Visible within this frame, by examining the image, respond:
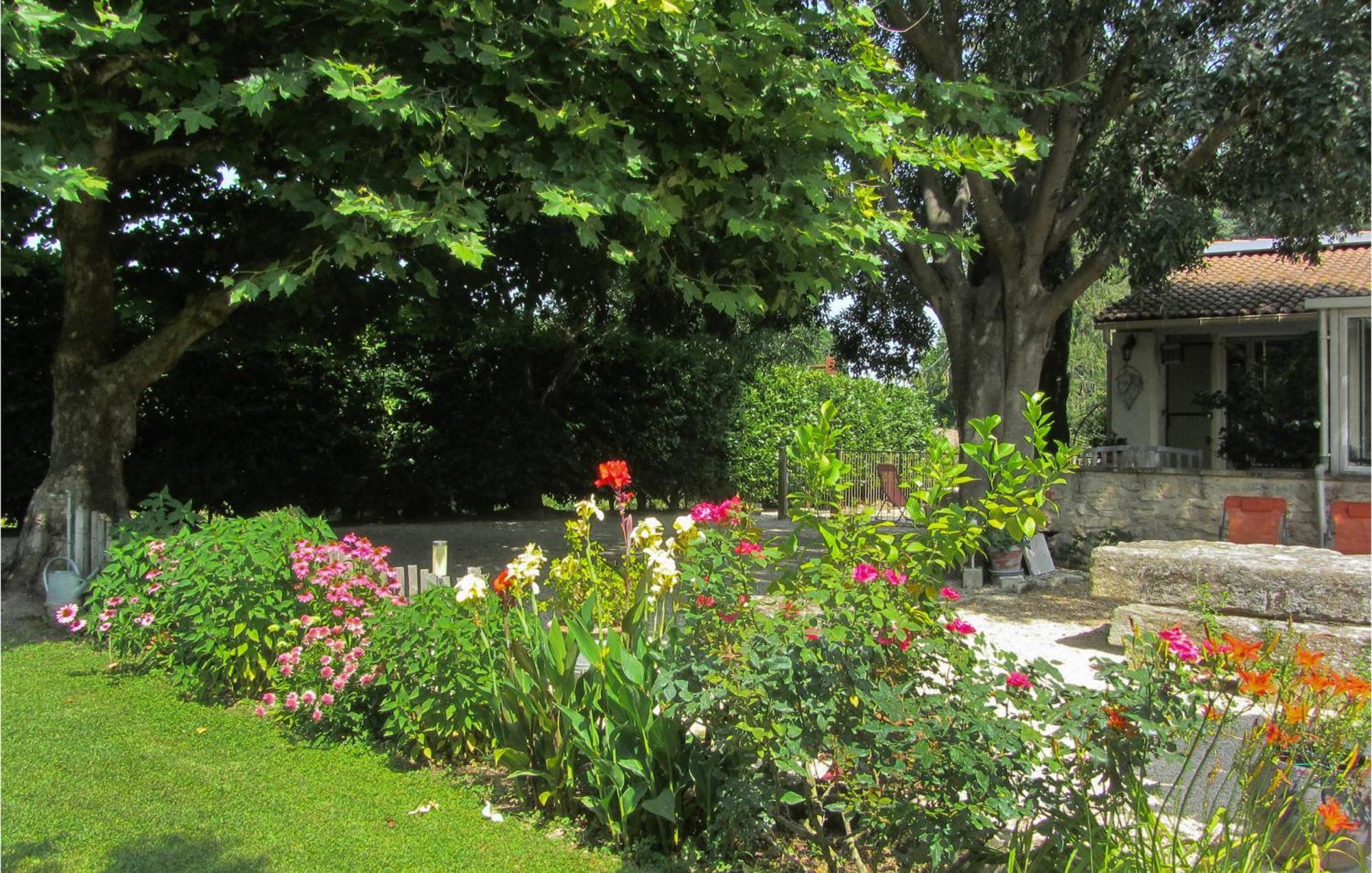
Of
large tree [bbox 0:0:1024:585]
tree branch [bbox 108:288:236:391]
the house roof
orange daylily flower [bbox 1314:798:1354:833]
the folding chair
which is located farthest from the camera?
the folding chair

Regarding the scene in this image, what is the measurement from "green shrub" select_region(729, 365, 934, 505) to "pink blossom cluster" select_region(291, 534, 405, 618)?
41.1 ft

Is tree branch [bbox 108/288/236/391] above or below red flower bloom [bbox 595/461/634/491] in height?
above

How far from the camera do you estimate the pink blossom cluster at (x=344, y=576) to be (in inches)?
200

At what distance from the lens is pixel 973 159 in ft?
23.8

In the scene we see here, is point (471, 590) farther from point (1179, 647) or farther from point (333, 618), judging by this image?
point (1179, 647)

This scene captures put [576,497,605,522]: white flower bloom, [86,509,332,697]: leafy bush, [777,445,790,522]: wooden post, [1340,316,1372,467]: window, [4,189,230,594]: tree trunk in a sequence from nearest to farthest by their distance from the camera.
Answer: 1. [576,497,605,522]: white flower bloom
2. [86,509,332,697]: leafy bush
3. [4,189,230,594]: tree trunk
4. [1340,316,1372,467]: window
5. [777,445,790,522]: wooden post

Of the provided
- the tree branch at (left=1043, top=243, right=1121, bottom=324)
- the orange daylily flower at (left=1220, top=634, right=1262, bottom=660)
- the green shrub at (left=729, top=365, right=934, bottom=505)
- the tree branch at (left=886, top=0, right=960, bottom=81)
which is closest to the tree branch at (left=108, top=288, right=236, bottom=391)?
the tree branch at (left=886, top=0, right=960, bottom=81)

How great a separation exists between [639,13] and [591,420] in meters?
10.1

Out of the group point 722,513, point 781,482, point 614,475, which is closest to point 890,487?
point 781,482

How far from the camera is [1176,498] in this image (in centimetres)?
1169

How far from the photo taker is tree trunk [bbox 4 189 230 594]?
820 centimetres

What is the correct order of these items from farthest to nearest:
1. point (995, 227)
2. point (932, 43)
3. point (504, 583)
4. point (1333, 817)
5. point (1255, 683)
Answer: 1. point (995, 227)
2. point (932, 43)
3. point (504, 583)
4. point (1255, 683)
5. point (1333, 817)

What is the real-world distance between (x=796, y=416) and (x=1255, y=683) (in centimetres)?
1605

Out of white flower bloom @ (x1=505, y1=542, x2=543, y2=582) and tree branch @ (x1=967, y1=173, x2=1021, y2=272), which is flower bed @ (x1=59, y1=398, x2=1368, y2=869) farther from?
tree branch @ (x1=967, y1=173, x2=1021, y2=272)
